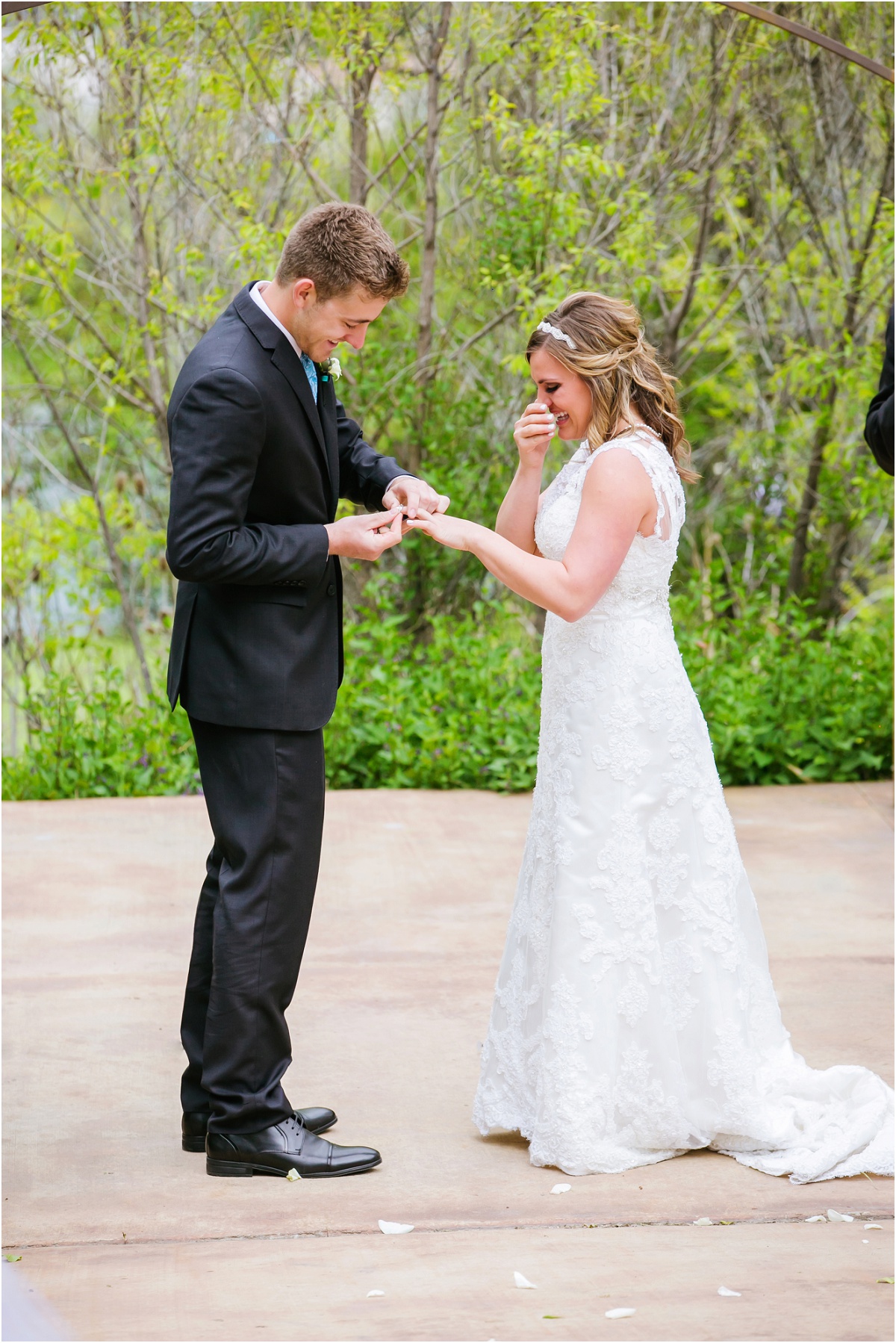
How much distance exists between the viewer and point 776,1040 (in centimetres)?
332

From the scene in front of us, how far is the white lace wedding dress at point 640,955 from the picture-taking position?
3133 mm

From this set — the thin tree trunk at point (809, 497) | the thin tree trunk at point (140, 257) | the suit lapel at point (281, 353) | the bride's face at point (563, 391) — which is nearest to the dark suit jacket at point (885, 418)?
the bride's face at point (563, 391)

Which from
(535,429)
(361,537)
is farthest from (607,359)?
(361,537)

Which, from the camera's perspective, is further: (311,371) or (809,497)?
(809,497)

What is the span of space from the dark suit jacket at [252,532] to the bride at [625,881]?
29 cm

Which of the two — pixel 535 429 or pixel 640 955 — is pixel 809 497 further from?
pixel 640 955

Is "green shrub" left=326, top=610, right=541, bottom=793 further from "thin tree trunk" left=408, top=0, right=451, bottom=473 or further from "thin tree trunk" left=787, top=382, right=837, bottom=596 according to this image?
"thin tree trunk" left=787, top=382, right=837, bottom=596

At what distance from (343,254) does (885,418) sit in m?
1.73

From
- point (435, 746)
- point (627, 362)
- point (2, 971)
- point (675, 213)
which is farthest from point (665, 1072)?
point (675, 213)

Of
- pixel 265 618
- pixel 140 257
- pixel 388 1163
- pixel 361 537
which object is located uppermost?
pixel 140 257

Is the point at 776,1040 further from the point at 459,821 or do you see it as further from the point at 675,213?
the point at 675,213

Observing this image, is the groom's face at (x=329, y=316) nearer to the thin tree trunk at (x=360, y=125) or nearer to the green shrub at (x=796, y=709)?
the green shrub at (x=796, y=709)

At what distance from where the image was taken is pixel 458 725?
6.87 m

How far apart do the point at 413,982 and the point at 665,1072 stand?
4.45 feet
